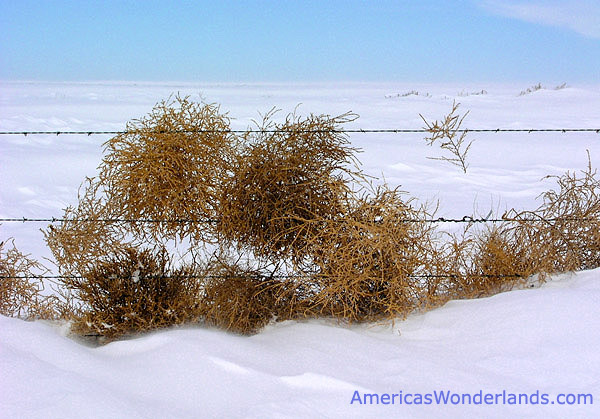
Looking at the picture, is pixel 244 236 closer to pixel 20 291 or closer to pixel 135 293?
pixel 135 293

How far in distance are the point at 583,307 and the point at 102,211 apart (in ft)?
7.63

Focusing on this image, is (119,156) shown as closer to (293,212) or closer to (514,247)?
(293,212)

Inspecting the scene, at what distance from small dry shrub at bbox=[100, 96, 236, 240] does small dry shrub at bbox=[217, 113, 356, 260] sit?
107 millimetres

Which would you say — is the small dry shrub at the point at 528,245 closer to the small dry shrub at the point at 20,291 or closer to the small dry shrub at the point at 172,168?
the small dry shrub at the point at 172,168

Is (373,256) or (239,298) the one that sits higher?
(373,256)

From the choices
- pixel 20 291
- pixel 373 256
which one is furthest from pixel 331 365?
pixel 20 291

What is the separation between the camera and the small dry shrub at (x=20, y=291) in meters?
3.07

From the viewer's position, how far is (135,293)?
2.79 metres

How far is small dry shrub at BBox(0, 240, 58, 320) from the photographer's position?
3074 millimetres

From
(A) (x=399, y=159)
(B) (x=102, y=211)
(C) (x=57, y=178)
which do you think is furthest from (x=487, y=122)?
(B) (x=102, y=211)

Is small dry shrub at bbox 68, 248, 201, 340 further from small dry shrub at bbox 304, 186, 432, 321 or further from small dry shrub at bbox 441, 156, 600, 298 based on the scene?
small dry shrub at bbox 441, 156, 600, 298

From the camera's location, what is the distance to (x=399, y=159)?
22.7ft

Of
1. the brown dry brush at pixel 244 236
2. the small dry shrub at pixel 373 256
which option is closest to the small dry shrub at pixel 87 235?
the brown dry brush at pixel 244 236

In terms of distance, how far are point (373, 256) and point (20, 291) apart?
1.93 meters
